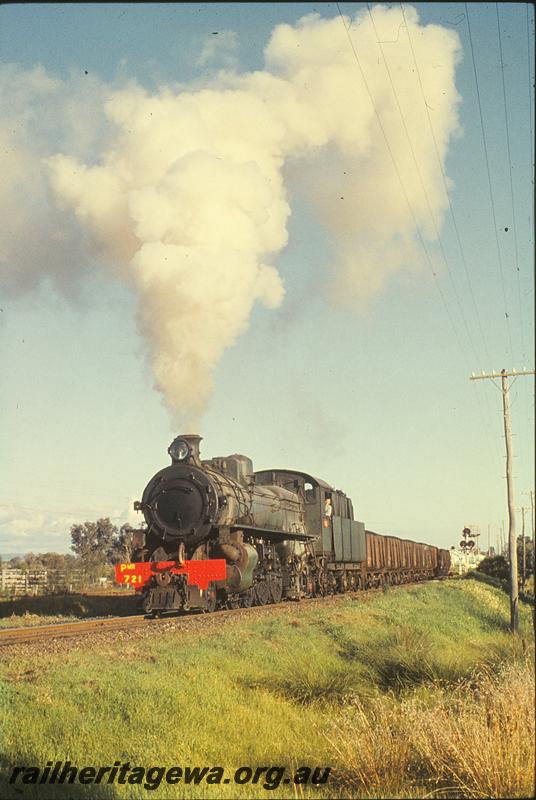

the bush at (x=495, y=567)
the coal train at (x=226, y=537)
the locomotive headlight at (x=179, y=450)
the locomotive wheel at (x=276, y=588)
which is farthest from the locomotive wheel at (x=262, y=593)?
the bush at (x=495, y=567)

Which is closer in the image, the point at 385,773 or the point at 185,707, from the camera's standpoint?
the point at 385,773

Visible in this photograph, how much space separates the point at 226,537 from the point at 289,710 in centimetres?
937

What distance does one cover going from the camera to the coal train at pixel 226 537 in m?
18.1

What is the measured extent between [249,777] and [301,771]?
20.5 inches

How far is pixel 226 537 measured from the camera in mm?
18578

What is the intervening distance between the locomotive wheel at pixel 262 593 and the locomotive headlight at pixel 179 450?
14.0 ft

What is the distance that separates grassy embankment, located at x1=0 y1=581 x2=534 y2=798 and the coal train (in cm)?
350

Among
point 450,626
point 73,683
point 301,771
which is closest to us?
point 301,771

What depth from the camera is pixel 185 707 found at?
881 centimetres

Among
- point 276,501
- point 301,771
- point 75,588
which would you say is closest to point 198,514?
point 276,501

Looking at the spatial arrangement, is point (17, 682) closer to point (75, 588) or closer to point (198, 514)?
point (198, 514)

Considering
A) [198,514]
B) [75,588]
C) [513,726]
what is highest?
[198,514]

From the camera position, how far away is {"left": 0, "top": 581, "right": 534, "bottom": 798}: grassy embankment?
20.0 ft

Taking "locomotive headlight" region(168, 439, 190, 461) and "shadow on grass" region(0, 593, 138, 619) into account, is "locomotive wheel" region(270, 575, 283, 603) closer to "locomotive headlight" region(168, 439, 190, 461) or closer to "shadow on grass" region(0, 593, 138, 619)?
"shadow on grass" region(0, 593, 138, 619)
